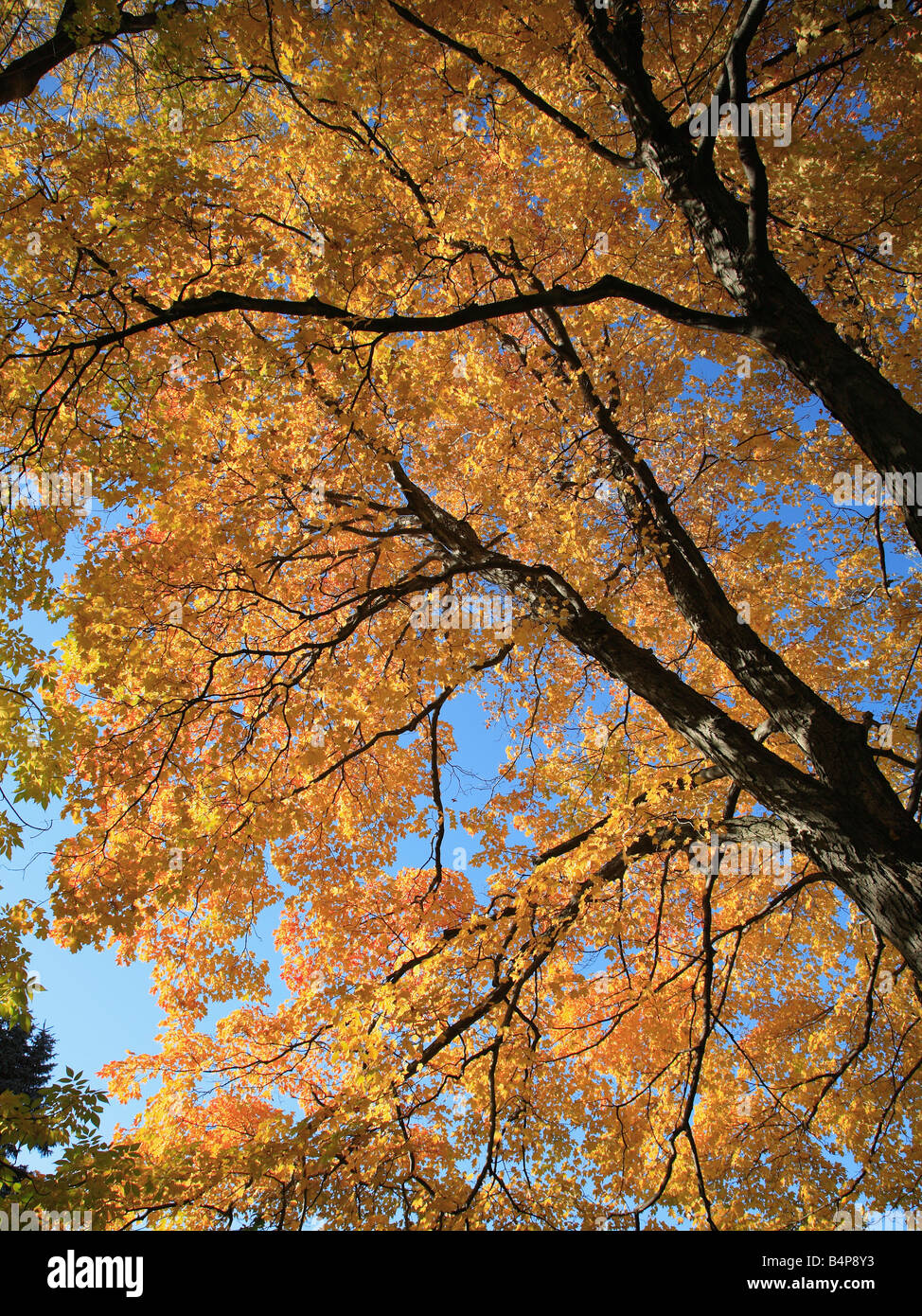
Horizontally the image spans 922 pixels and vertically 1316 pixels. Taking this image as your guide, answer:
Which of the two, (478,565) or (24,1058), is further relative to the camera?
(24,1058)

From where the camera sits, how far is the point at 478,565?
17.6 feet

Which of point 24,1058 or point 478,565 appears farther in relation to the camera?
point 24,1058

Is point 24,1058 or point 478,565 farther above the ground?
point 478,565

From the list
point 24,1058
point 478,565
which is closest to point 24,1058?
point 24,1058

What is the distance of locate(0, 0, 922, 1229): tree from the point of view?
4.07 m

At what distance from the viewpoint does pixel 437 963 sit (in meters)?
5.00

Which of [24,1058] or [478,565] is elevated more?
[478,565]

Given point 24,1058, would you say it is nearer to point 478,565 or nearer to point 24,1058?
point 24,1058

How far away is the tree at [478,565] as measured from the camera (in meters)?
4.07

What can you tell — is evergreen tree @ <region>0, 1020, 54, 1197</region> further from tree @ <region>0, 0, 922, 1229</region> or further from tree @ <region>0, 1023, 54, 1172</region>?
tree @ <region>0, 0, 922, 1229</region>

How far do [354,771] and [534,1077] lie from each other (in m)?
3.49

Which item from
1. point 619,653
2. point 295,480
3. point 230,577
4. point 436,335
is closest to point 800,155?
point 436,335

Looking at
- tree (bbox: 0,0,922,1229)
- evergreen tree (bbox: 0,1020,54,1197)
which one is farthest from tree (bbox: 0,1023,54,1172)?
tree (bbox: 0,0,922,1229)

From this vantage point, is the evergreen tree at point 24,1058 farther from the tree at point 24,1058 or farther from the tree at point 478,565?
the tree at point 478,565
